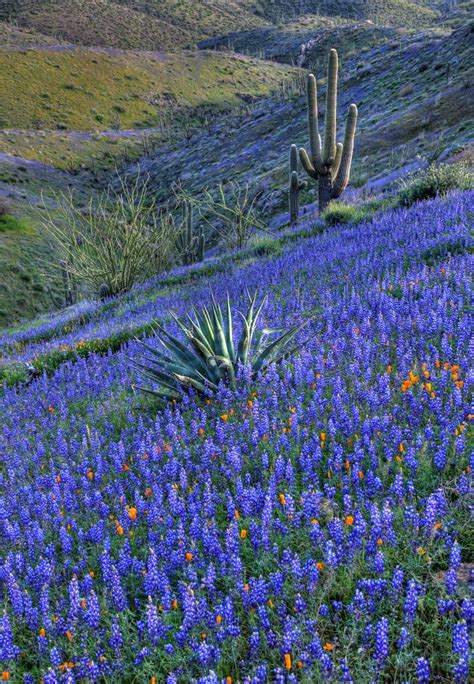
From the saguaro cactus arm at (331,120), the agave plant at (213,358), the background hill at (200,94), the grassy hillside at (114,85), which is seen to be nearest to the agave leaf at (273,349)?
the agave plant at (213,358)

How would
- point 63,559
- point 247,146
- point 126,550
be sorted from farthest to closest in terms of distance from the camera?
point 247,146
point 63,559
point 126,550

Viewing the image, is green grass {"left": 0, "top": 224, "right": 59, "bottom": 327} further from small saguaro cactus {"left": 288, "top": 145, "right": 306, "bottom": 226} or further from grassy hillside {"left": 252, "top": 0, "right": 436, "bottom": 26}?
grassy hillside {"left": 252, "top": 0, "right": 436, "bottom": 26}

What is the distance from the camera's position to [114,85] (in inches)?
3460

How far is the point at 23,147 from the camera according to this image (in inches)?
2554

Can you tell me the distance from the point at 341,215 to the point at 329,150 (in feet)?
10.7

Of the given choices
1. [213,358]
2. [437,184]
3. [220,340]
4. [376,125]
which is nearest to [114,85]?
[376,125]

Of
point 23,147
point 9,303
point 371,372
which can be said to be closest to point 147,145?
point 23,147

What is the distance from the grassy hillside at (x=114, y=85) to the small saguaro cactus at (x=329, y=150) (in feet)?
225

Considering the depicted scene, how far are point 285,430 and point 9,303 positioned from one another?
110ft

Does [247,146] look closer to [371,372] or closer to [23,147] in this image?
[23,147]

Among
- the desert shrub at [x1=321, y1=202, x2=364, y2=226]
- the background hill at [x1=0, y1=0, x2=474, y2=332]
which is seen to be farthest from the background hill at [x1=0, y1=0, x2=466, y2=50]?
the desert shrub at [x1=321, y1=202, x2=364, y2=226]

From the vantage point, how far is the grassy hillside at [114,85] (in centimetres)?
7800

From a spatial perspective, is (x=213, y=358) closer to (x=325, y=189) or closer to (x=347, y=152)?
(x=325, y=189)

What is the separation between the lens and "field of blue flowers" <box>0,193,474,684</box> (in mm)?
2020
